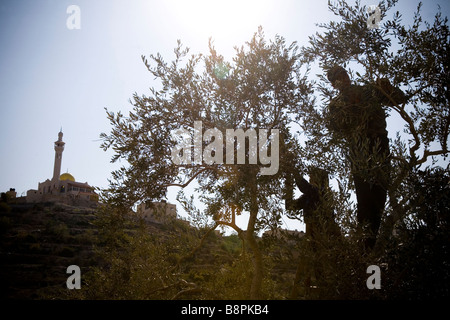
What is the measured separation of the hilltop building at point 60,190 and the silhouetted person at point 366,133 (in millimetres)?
59036

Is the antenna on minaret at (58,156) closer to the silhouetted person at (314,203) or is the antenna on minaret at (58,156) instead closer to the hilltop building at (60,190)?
the hilltop building at (60,190)

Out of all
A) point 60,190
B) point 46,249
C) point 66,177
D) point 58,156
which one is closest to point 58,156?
point 58,156

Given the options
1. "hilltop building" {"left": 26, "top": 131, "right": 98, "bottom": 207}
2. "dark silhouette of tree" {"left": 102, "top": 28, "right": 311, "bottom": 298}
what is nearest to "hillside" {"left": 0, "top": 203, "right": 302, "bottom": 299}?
"hilltop building" {"left": 26, "top": 131, "right": 98, "bottom": 207}

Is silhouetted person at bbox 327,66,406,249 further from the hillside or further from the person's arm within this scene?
the hillside

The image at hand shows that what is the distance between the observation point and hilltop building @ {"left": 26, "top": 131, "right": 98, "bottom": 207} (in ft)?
199

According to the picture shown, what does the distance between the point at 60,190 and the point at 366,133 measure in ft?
243

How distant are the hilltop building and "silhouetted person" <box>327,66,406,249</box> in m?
59.0

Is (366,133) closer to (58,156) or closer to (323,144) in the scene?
(323,144)

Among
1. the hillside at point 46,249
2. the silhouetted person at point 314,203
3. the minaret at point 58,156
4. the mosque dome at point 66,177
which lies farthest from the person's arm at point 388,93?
the mosque dome at point 66,177

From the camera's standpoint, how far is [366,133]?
6043 millimetres

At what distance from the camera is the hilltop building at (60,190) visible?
6066cm
